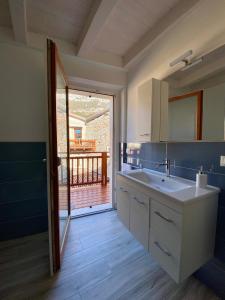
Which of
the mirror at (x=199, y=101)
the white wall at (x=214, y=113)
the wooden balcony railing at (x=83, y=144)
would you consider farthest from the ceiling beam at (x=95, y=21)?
the wooden balcony railing at (x=83, y=144)

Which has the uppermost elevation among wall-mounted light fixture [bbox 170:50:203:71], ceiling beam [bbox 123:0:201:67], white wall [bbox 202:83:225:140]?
ceiling beam [bbox 123:0:201:67]

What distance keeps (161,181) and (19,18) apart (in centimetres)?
213

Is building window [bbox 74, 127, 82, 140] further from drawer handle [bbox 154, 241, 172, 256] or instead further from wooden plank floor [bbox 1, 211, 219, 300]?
drawer handle [bbox 154, 241, 172, 256]

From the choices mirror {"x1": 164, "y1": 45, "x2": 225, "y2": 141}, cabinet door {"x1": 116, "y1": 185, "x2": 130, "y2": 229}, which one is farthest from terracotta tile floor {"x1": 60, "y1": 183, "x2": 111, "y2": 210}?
mirror {"x1": 164, "y1": 45, "x2": 225, "y2": 141}

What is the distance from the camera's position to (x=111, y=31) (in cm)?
176

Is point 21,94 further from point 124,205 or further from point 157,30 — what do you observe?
point 124,205

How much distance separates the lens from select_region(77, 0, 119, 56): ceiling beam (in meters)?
1.24

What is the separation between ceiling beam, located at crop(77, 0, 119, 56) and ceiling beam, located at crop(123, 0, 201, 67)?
58cm

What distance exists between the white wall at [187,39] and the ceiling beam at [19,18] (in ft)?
4.60

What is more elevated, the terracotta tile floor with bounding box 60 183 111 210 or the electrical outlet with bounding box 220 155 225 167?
the electrical outlet with bounding box 220 155 225 167

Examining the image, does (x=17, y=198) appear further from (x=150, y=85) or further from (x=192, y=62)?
(x=192, y=62)

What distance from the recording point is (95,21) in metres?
1.42

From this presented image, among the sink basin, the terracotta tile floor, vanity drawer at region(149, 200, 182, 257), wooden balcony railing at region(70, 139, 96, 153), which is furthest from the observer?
wooden balcony railing at region(70, 139, 96, 153)

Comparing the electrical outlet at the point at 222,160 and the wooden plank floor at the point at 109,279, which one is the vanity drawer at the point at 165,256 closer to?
the wooden plank floor at the point at 109,279
